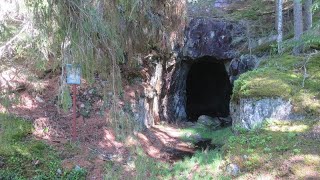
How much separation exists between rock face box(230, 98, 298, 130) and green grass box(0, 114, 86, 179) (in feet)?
11.4

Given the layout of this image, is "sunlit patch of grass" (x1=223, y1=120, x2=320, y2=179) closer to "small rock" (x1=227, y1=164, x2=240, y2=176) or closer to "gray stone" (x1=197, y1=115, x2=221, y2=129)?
"small rock" (x1=227, y1=164, x2=240, y2=176)

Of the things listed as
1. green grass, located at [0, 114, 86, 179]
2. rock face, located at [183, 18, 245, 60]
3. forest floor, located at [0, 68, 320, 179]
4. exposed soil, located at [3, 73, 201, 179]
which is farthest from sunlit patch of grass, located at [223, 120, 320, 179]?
rock face, located at [183, 18, 245, 60]

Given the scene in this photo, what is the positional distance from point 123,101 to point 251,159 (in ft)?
17.3

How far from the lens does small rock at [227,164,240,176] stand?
500 centimetres

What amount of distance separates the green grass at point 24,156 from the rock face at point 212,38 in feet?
25.7

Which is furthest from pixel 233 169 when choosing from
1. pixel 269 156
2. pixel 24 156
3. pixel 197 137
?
pixel 197 137

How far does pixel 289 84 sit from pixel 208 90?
1273 cm

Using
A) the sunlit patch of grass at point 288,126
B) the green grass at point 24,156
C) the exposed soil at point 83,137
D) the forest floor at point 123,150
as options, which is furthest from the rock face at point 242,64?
the green grass at point 24,156

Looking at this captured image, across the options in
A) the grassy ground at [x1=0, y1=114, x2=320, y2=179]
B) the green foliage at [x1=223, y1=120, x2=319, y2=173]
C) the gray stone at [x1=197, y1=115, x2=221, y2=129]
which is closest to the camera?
the grassy ground at [x1=0, y1=114, x2=320, y2=179]

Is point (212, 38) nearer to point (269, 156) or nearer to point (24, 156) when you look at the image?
point (269, 156)

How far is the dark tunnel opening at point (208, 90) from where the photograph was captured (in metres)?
18.1

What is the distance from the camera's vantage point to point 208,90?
1952cm

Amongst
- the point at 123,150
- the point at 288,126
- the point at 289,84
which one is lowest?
the point at 123,150

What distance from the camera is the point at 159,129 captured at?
11234mm
